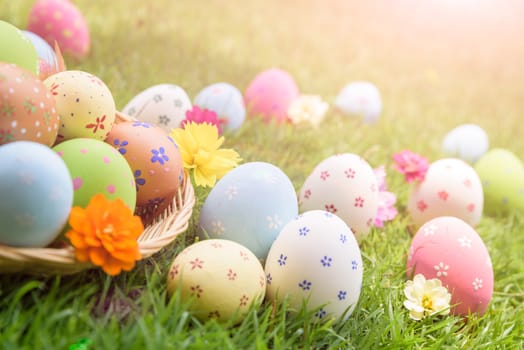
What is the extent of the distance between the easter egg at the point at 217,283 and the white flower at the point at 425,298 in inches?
17.8

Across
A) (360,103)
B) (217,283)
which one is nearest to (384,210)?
(217,283)

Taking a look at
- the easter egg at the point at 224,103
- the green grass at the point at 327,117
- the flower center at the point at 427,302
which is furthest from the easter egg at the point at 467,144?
the flower center at the point at 427,302

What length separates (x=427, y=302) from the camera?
164cm

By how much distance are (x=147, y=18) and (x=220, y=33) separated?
0.52m

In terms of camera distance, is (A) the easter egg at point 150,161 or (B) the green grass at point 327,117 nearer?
(B) the green grass at point 327,117

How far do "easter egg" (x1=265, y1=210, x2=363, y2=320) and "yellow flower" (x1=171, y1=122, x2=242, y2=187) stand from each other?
0.36 meters

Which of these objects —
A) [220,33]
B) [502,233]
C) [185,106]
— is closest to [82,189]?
[185,106]

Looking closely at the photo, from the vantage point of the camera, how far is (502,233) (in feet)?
7.82

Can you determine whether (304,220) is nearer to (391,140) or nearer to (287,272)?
(287,272)

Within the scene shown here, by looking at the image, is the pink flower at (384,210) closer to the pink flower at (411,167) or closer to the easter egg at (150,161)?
the pink flower at (411,167)

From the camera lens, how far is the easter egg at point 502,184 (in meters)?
2.55

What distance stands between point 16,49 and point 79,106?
7.8 inches

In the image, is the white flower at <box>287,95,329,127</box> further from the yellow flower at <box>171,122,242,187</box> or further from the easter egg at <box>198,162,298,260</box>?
the easter egg at <box>198,162,298,260</box>

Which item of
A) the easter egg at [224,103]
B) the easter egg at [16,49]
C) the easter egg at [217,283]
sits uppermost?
the easter egg at [16,49]
